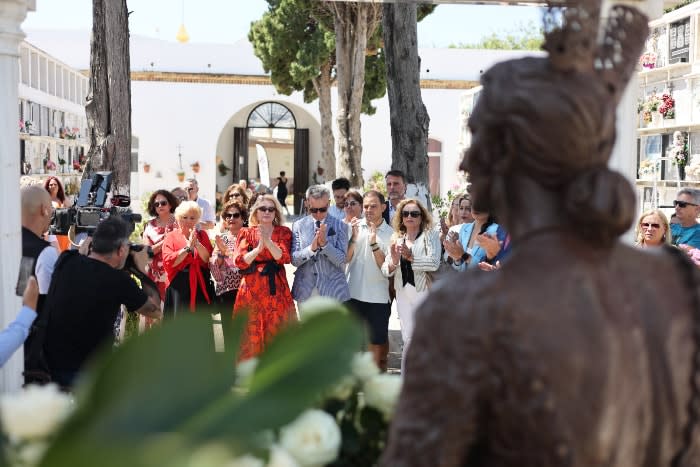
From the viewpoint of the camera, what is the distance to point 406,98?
1012 centimetres

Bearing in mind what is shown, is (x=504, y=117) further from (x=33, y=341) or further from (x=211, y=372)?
(x=33, y=341)

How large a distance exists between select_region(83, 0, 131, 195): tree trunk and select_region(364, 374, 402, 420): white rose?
7.36m

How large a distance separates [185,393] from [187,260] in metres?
7.08

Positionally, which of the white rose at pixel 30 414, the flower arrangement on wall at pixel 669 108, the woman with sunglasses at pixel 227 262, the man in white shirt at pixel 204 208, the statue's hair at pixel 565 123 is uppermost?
the flower arrangement on wall at pixel 669 108

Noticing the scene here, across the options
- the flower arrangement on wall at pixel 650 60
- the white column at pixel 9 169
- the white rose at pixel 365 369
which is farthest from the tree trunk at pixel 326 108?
the white rose at pixel 365 369

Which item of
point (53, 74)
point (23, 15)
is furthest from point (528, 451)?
point (53, 74)

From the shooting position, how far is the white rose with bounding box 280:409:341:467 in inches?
71.2

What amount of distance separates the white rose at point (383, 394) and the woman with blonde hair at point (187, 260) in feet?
17.8

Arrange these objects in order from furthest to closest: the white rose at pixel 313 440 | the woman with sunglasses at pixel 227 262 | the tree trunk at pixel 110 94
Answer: the tree trunk at pixel 110 94 < the woman with sunglasses at pixel 227 262 < the white rose at pixel 313 440

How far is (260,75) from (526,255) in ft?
112

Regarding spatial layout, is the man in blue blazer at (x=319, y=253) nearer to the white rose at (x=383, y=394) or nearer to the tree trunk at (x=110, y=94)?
the tree trunk at (x=110, y=94)

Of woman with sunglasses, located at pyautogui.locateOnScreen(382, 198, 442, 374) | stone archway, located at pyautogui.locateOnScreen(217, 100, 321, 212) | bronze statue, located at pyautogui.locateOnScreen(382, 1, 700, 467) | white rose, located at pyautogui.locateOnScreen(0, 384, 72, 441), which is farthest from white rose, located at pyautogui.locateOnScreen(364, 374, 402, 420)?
stone archway, located at pyautogui.locateOnScreen(217, 100, 321, 212)

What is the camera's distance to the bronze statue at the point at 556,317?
52.3 inches

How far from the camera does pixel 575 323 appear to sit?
4.38 ft
